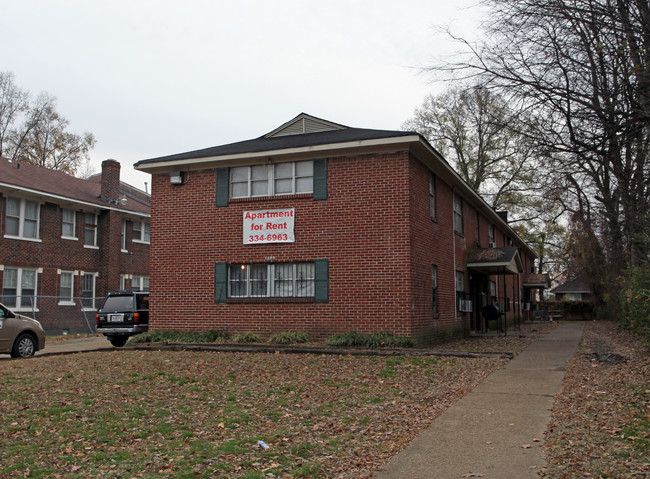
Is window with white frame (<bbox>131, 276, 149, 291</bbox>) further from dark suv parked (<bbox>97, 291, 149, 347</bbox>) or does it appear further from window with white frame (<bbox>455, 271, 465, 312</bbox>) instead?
window with white frame (<bbox>455, 271, 465, 312</bbox>)

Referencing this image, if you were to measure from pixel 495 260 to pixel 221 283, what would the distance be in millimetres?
9791

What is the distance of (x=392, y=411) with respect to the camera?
26.6ft

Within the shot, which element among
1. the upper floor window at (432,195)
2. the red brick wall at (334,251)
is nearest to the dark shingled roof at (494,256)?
the red brick wall at (334,251)

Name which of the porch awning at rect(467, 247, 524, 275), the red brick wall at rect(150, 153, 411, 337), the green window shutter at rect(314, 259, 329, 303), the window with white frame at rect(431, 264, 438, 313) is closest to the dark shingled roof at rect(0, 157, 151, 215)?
the red brick wall at rect(150, 153, 411, 337)

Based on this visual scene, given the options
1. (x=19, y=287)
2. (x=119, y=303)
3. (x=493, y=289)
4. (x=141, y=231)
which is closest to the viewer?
(x=119, y=303)

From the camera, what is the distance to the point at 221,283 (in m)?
17.1

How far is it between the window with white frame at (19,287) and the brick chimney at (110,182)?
6.23 m

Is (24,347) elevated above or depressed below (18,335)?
below

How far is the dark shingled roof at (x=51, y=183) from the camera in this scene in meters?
25.8

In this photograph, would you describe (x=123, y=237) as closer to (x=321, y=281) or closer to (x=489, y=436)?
(x=321, y=281)

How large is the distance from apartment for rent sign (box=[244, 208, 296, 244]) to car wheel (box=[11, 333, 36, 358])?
6001 mm

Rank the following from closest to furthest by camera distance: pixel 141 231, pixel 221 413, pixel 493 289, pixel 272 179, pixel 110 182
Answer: pixel 221 413 < pixel 272 179 < pixel 493 289 < pixel 110 182 < pixel 141 231

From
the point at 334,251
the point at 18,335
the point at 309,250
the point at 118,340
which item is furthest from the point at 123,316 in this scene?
the point at 334,251

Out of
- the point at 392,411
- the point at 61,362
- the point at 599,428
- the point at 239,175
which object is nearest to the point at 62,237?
the point at 239,175
